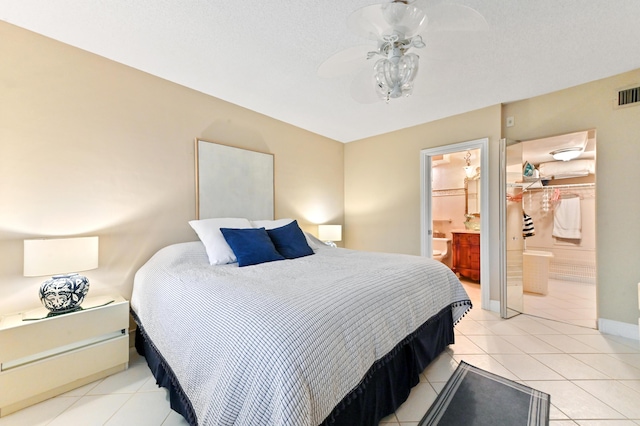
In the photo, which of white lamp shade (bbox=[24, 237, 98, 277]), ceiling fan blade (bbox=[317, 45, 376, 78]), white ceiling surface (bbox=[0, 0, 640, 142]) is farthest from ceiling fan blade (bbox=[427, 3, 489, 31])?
white lamp shade (bbox=[24, 237, 98, 277])

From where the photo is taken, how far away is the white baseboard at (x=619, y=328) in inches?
93.7

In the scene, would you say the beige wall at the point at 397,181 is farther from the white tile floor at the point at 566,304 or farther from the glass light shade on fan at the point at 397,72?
the glass light shade on fan at the point at 397,72

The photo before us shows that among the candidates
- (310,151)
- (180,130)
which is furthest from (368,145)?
(180,130)

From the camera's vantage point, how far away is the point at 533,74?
2.39 meters

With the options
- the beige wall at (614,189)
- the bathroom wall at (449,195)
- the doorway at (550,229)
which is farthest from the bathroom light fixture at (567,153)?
the bathroom wall at (449,195)

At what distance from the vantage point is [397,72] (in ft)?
5.16

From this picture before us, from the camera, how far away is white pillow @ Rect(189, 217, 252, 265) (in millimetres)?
2232

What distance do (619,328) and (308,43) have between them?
3.87 meters

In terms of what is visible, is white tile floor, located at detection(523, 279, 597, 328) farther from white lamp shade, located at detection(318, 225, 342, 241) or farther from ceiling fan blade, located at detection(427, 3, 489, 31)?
ceiling fan blade, located at detection(427, 3, 489, 31)

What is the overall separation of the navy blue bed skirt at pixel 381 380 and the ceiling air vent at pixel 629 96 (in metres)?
2.65

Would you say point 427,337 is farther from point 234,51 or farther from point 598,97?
point 598,97

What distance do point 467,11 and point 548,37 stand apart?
1.17 metres

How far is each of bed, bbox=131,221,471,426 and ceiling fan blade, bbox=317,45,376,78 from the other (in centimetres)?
146

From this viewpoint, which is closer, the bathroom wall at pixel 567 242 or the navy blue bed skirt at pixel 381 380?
the navy blue bed skirt at pixel 381 380
